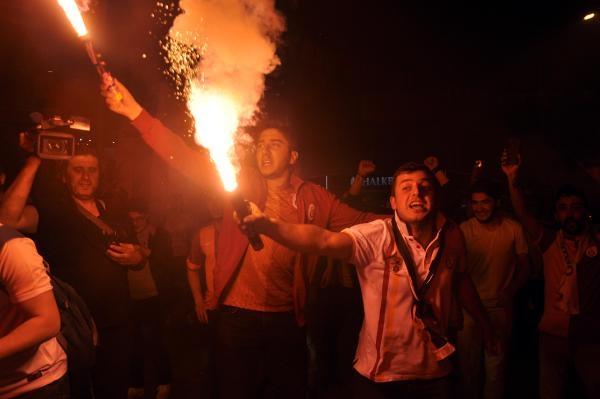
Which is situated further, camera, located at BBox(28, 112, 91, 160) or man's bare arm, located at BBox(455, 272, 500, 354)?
camera, located at BBox(28, 112, 91, 160)

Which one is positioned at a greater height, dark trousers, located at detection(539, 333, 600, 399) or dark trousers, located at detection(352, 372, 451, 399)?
dark trousers, located at detection(352, 372, 451, 399)

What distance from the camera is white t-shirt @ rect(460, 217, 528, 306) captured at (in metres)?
5.11

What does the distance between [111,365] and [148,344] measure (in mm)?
1483

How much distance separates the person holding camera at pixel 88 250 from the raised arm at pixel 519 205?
164 inches

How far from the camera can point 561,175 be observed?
10.3m

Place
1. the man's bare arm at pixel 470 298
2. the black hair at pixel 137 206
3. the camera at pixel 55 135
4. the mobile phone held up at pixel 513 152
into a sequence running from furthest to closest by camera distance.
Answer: the black hair at pixel 137 206, the mobile phone held up at pixel 513 152, the camera at pixel 55 135, the man's bare arm at pixel 470 298

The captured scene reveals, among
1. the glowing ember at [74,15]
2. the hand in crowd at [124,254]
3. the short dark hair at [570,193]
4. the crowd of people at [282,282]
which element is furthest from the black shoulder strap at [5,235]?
the short dark hair at [570,193]

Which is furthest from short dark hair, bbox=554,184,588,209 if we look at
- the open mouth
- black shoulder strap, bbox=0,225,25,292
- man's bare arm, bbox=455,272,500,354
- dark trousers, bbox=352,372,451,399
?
black shoulder strap, bbox=0,225,25,292

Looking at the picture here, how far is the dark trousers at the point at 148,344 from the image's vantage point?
546cm

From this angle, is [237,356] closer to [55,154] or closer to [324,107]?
[55,154]

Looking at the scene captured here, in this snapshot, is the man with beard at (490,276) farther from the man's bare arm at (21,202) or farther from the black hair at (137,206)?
the man's bare arm at (21,202)

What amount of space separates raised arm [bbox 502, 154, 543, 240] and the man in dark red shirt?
2042mm

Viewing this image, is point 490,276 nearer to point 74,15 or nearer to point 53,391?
point 53,391

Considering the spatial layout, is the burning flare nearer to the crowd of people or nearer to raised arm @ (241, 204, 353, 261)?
the crowd of people
